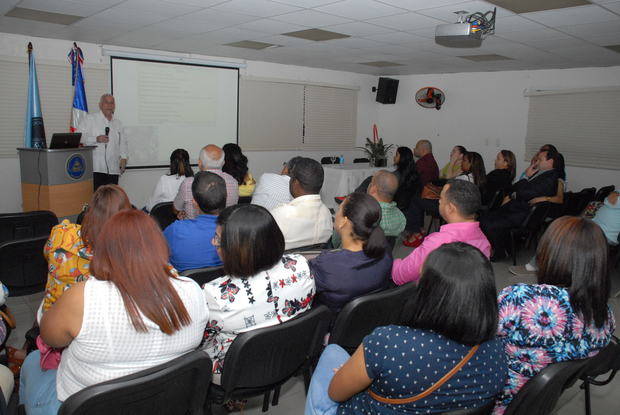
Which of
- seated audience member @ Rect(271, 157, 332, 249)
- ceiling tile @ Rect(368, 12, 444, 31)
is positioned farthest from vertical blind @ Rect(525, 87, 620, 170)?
seated audience member @ Rect(271, 157, 332, 249)

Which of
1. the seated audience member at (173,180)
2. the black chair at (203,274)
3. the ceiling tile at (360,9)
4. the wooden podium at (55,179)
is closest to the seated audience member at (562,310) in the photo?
the black chair at (203,274)

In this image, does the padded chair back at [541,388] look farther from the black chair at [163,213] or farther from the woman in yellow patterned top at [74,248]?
the black chair at [163,213]

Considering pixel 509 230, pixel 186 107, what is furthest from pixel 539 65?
pixel 186 107

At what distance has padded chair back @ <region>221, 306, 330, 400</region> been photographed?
1626 millimetres

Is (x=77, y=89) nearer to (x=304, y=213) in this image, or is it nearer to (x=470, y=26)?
(x=304, y=213)

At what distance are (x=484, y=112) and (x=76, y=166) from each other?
6824 millimetres

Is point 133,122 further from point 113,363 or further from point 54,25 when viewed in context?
point 113,363

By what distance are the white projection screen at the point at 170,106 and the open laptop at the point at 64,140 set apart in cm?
169

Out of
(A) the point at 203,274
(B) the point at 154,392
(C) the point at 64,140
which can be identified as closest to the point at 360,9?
(A) the point at 203,274

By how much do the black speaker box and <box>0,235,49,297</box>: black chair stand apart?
7839 mm

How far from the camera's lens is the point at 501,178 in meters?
5.83

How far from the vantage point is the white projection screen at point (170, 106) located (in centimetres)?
659

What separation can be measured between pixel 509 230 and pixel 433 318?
14.6 feet

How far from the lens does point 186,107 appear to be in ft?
23.6
